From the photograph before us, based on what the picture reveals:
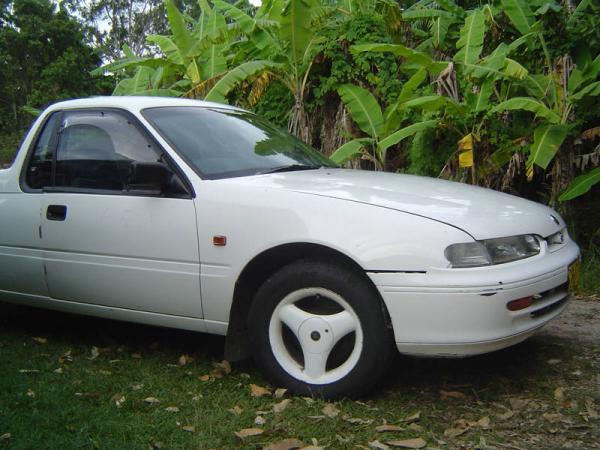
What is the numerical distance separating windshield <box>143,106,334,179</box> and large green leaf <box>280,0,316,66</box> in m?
4.13

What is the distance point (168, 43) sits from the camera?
1070cm

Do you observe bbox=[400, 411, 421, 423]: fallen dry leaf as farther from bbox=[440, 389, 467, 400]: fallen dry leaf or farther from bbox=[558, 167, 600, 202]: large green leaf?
bbox=[558, 167, 600, 202]: large green leaf

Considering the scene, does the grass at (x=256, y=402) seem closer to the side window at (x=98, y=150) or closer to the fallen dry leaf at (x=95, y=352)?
the fallen dry leaf at (x=95, y=352)

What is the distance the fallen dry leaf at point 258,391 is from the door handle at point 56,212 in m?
1.65

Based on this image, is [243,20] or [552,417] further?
[243,20]

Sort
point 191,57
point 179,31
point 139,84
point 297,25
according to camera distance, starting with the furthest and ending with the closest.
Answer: point 139,84, point 191,57, point 179,31, point 297,25

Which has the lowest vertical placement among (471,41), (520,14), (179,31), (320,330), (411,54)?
(320,330)

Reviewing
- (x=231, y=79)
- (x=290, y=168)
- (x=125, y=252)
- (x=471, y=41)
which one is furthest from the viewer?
(x=231, y=79)

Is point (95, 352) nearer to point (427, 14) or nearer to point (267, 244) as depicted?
point (267, 244)

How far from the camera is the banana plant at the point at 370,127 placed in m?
7.72

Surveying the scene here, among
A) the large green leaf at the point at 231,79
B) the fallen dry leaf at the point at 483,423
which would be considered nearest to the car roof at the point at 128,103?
the fallen dry leaf at the point at 483,423

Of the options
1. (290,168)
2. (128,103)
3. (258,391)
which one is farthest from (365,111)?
(258,391)

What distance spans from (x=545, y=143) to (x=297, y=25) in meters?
3.54

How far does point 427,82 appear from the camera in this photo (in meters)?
9.36
